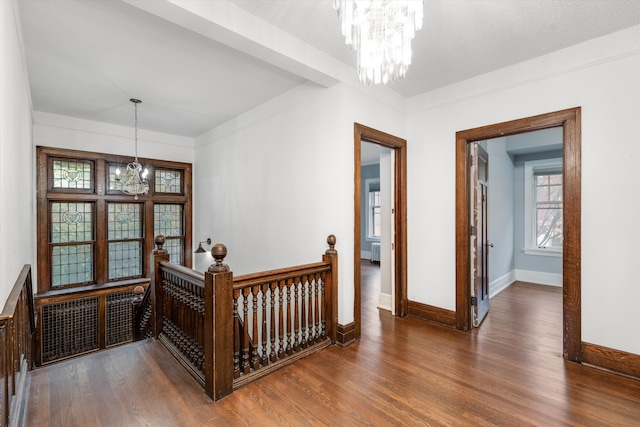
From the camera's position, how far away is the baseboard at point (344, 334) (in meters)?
2.89

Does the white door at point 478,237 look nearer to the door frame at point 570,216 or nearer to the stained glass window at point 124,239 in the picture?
the door frame at point 570,216

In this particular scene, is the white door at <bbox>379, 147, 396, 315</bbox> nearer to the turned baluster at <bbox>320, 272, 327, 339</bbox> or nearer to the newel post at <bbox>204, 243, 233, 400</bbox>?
the turned baluster at <bbox>320, 272, 327, 339</bbox>

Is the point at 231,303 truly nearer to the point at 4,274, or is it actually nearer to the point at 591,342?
the point at 4,274

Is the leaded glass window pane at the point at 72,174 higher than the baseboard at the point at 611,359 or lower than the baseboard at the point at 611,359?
higher

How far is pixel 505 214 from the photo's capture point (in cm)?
536

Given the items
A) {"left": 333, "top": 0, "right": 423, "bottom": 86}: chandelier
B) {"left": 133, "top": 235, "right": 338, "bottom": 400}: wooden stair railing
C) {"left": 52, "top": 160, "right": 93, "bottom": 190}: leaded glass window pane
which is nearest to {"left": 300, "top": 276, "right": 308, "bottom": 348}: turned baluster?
{"left": 133, "top": 235, "right": 338, "bottom": 400}: wooden stair railing

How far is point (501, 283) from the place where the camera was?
16.8ft

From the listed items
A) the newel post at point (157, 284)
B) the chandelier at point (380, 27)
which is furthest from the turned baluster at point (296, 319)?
the chandelier at point (380, 27)

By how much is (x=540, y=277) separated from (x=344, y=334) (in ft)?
15.1

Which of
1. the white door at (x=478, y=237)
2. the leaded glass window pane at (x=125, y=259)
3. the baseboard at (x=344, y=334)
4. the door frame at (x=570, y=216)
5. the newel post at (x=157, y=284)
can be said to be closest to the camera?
the door frame at (x=570, y=216)

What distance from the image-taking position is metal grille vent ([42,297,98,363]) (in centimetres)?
431

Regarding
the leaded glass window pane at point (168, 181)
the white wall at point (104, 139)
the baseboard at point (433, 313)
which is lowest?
the baseboard at point (433, 313)

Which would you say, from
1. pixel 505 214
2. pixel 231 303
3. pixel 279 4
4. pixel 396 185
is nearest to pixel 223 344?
pixel 231 303

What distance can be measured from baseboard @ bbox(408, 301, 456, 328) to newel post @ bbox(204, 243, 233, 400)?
7.86 ft
